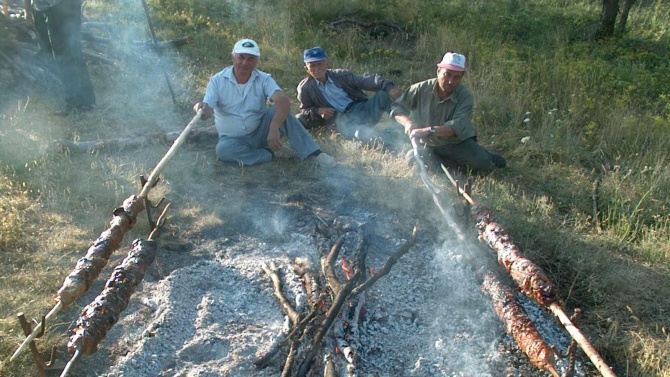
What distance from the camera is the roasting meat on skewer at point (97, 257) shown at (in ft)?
10.6

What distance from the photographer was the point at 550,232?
184 inches

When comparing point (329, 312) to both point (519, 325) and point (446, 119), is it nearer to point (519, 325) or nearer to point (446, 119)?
point (519, 325)

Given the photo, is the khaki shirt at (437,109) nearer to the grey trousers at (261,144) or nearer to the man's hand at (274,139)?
the grey trousers at (261,144)

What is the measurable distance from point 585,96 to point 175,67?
239 inches

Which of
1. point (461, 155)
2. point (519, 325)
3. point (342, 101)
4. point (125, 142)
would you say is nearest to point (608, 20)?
point (342, 101)

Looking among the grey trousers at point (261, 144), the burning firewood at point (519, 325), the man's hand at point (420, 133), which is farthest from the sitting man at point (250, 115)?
the burning firewood at point (519, 325)

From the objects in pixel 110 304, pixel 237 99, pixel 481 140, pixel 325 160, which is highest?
pixel 237 99

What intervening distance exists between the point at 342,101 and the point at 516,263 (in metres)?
3.89

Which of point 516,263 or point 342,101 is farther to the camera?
point 342,101

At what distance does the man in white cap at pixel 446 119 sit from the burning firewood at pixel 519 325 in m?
2.13

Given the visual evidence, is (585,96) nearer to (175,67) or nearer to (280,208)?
(280,208)

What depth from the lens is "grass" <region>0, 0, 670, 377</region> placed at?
415cm

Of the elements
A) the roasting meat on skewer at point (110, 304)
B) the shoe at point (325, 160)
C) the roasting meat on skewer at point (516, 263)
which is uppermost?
the roasting meat on skewer at point (110, 304)

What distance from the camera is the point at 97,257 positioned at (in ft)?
11.9
